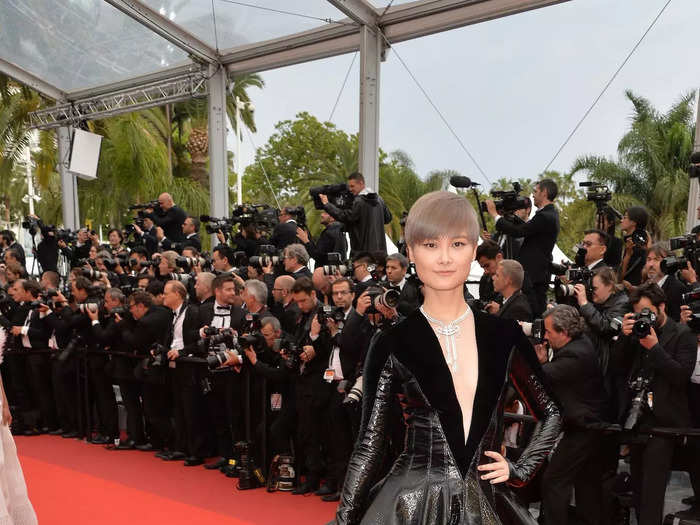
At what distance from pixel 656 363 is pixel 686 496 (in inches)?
66.5

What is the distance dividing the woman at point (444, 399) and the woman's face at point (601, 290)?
292 centimetres

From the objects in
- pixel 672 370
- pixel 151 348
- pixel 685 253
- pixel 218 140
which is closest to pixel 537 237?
pixel 685 253

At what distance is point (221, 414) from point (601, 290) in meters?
3.42

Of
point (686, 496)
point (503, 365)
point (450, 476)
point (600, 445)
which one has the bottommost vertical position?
point (686, 496)

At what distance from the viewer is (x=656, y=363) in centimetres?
368

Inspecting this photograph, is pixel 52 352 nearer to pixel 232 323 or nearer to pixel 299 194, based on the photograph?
pixel 232 323

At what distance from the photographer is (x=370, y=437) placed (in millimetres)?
1701

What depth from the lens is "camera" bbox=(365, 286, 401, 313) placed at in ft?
12.4

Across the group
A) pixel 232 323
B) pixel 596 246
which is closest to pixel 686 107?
pixel 596 246

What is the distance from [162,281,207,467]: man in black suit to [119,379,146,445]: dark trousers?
0.55 meters

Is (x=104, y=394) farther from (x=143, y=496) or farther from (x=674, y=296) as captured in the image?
(x=674, y=296)

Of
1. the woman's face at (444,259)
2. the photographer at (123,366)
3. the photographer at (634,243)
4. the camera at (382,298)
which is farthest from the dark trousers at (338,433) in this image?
the woman's face at (444,259)

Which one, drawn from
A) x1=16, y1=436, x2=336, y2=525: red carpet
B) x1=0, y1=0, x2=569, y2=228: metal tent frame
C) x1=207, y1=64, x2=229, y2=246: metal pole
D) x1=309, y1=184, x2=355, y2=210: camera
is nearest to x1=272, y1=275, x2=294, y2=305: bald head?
x1=309, y1=184, x2=355, y2=210: camera

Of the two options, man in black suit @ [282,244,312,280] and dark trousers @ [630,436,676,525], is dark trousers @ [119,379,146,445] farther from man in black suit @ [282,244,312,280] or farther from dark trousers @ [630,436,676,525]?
dark trousers @ [630,436,676,525]
